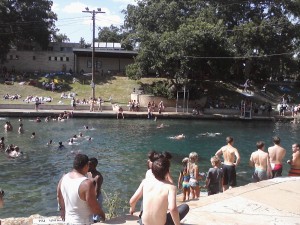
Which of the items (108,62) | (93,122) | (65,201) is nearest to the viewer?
(65,201)

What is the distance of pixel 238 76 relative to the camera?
65.1 meters

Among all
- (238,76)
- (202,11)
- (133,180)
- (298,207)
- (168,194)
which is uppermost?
(202,11)

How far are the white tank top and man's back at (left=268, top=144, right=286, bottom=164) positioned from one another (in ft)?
25.9

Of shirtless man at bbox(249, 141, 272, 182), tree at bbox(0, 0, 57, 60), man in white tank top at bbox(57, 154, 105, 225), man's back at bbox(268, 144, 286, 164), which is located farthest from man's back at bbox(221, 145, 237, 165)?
tree at bbox(0, 0, 57, 60)

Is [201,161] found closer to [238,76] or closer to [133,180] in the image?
[133,180]

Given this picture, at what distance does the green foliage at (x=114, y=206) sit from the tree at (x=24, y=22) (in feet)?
168

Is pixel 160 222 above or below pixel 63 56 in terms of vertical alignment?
below

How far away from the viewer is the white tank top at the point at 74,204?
6.17 meters

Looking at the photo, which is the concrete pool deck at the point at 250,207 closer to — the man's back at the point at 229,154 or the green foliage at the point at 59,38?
the man's back at the point at 229,154

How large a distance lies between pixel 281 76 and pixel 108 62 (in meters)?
36.1

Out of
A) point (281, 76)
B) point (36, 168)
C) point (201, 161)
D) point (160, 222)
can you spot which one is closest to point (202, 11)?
point (281, 76)

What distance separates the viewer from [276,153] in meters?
12.7

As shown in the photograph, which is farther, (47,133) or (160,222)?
(47,133)

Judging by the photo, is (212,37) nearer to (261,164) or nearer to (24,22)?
(24,22)
